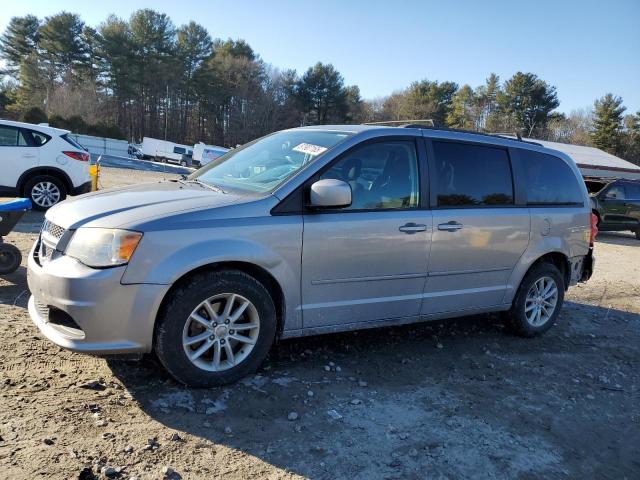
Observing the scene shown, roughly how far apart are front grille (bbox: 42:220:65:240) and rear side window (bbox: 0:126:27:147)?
24.6 feet

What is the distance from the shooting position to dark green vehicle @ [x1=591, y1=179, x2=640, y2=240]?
15352 millimetres

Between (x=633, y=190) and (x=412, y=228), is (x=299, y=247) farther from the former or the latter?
(x=633, y=190)

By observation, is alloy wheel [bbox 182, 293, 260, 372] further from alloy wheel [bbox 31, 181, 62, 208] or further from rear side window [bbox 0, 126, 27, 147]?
rear side window [bbox 0, 126, 27, 147]

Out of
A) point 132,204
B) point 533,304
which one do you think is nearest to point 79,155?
point 132,204

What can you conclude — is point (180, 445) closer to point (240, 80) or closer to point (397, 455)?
point (397, 455)

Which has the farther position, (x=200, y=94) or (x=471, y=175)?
(x=200, y=94)

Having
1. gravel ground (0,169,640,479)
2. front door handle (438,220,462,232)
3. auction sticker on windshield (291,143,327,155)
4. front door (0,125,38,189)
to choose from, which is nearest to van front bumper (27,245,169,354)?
gravel ground (0,169,640,479)

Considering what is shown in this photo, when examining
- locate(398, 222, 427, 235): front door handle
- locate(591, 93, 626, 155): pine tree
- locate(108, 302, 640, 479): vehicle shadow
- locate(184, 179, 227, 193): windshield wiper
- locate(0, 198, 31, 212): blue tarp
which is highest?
locate(591, 93, 626, 155): pine tree

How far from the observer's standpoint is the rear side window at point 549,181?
521 cm

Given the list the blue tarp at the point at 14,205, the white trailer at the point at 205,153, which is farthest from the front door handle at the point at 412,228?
the white trailer at the point at 205,153

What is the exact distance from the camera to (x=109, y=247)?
318 cm

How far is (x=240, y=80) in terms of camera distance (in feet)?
229

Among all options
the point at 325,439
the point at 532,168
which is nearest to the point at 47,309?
the point at 325,439

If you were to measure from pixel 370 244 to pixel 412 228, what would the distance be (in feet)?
1.41
